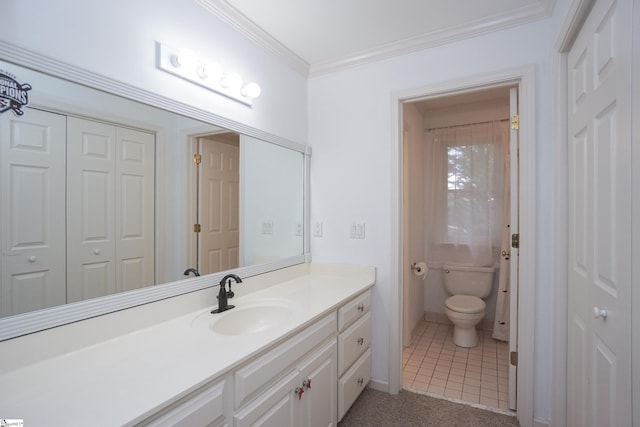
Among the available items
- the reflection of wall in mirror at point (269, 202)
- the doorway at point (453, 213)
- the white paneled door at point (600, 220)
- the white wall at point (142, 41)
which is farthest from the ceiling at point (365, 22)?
the doorway at point (453, 213)

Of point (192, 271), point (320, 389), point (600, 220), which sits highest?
point (600, 220)

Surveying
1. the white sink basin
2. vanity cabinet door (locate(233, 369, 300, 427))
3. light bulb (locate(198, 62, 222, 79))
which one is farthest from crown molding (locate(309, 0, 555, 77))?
vanity cabinet door (locate(233, 369, 300, 427))

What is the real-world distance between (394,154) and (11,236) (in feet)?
6.21

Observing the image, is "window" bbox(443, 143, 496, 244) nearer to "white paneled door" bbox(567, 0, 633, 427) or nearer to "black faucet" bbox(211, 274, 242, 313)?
"white paneled door" bbox(567, 0, 633, 427)

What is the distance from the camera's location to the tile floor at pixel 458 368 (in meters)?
2.10

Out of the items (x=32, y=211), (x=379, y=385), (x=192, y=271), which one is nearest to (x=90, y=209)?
(x=32, y=211)

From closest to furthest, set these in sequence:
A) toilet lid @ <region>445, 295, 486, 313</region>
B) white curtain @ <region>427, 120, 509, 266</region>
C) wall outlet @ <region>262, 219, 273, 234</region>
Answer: wall outlet @ <region>262, 219, 273, 234</region>
toilet lid @ <region>445, 295, 486, 313</region>
white curtain @ <region>427, 120, 509, 266</region>

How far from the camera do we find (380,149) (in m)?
2.11

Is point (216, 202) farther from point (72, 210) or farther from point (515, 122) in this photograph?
point (515, 122)

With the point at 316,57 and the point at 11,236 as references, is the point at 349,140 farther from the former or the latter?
the point at 11,236

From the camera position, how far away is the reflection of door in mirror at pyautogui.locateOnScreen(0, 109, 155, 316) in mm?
943

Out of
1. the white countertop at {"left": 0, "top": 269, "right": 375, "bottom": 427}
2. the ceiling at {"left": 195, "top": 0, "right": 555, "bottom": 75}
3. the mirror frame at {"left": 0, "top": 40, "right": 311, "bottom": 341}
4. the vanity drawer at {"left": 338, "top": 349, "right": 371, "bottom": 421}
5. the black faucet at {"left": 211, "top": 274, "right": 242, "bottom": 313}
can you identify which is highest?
the ceiling at {"left": 195, "top": 0, "right": 555, "bottom": 75}

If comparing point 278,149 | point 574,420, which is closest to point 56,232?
point 278,149

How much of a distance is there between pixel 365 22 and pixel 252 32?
67cm
